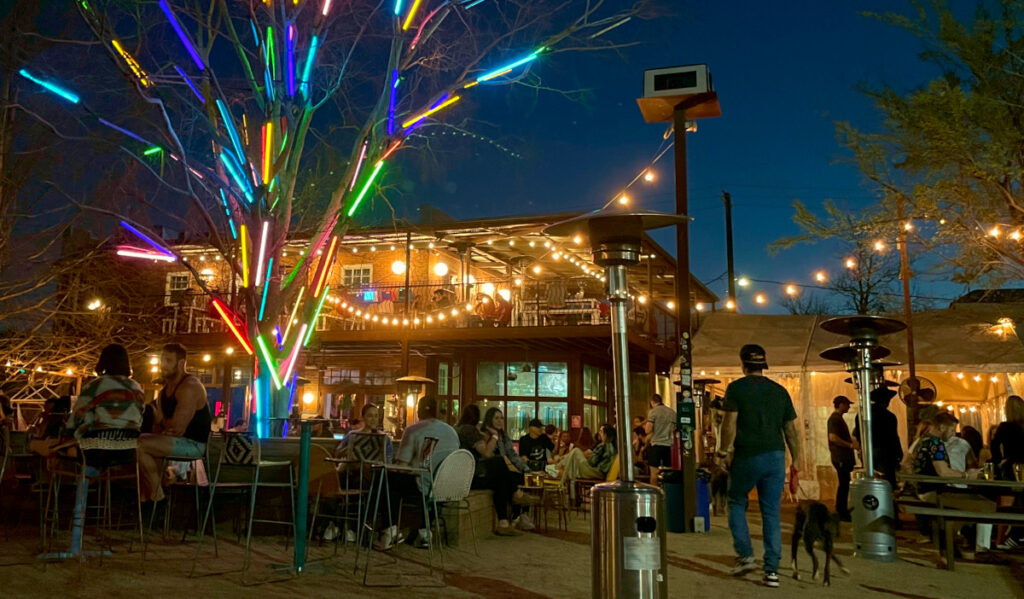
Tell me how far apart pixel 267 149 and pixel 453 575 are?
6.72 m

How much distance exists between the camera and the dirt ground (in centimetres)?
492

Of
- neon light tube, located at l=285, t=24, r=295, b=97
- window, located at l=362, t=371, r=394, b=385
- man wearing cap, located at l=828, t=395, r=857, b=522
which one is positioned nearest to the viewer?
man wearing cap, located at l=828, t=395, r=857, b=522

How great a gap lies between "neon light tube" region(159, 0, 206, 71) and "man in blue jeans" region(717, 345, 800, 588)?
820 cm

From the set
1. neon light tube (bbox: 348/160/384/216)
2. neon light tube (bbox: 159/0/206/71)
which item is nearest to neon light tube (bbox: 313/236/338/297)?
neon light tube (bbox: 348/160/384/216)

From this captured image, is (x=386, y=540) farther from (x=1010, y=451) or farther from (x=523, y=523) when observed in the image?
(x=1010, y=451)

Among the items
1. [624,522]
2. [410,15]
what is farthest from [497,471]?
[410,15]

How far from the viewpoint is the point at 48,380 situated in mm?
15578

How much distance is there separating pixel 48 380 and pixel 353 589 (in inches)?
528

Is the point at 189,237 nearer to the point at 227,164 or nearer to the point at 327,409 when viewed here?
the point at 327,409

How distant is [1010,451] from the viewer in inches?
320

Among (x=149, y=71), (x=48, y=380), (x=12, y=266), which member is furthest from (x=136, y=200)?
(x=48, y=380)

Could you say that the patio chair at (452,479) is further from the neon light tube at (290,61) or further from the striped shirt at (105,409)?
the neon light tube at (290,61)

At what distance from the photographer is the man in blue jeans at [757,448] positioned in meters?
5.74

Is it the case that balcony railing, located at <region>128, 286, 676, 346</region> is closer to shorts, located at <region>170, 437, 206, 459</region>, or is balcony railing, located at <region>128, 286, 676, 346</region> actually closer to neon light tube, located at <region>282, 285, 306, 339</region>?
neon light tube, located at <region>282, 285, 306, 339</region>
